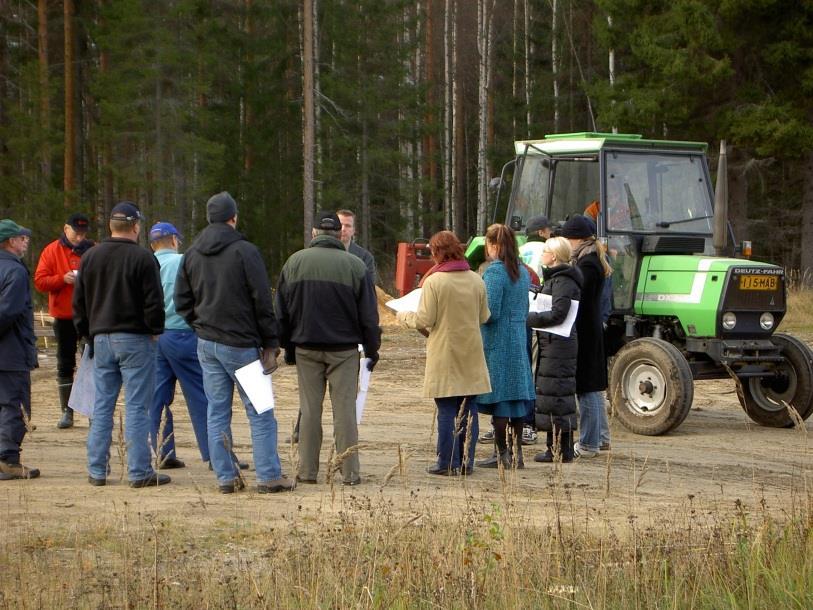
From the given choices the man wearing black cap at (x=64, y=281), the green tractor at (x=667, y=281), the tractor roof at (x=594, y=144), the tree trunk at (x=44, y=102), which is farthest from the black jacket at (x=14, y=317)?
the tree trunk at (x=44, y=102)

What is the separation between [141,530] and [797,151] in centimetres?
2132

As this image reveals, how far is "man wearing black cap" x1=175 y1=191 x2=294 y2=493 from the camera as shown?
7785 mm

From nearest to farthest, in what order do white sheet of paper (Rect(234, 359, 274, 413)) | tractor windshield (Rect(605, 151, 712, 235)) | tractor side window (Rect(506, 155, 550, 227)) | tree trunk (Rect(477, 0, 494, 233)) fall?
white sheet of paper (Rect(234, 359, 274, 413))
tractor windshield (Rect(605, 151, 712, 235))
tractor side window (Rect(506, 155, 550, 227))
tree trunk (Rect(477, 0, 494, 233))

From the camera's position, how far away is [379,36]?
3428cm

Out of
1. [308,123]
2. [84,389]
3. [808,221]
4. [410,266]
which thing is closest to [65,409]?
[84,389]

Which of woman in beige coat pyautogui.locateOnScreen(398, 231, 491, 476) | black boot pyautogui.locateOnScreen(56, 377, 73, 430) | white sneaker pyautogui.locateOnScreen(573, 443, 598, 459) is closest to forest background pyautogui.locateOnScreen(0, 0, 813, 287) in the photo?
black boot pyautogui.locateOnScreen(56, 377, 73, 430)

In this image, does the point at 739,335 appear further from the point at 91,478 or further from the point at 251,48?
the point at 251,48

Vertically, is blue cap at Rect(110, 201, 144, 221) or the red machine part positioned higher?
blue cap at Rect(110, 201, 144, 221)

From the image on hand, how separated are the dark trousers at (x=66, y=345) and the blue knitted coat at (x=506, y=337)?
4111 mm

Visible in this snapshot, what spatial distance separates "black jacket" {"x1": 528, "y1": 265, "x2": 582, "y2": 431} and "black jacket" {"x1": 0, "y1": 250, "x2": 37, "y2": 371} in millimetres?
3679

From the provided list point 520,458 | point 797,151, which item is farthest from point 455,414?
point 797,151

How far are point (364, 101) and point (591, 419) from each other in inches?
977

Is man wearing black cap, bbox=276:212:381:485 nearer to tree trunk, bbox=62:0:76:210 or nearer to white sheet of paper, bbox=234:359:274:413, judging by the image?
white sheet of paper, bbox=234:359:274:413

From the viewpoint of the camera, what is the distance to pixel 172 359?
344 inches
